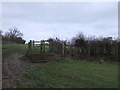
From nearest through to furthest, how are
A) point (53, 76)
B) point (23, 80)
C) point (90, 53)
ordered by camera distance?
point (23, 80), point (53, 76), point (90, 53)

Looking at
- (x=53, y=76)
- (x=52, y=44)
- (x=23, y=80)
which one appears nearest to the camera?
(x=23, y=80)

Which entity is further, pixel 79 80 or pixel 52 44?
pixel 52 44

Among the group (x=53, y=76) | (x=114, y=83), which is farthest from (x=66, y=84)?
(x=114, y=83)

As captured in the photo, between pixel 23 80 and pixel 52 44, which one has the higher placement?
pixel 52 44

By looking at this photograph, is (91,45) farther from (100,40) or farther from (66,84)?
(66,84)

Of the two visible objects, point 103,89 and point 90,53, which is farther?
point 90,53

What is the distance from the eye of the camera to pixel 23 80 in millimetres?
8875

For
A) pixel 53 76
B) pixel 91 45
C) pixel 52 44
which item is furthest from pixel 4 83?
pixel 91 45

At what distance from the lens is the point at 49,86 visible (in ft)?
26.7

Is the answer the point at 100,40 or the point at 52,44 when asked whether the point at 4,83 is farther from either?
the point at 100,40

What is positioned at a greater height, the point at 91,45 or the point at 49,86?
the point at 91,45

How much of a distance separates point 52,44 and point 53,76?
9.40 meters

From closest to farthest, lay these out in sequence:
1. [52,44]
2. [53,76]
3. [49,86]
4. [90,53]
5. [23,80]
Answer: [49,86]
[23,80]
[53,76]
[52,44]
[90,53]

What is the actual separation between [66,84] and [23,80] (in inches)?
77.1
